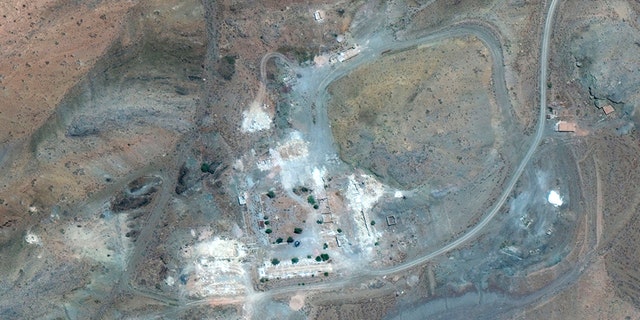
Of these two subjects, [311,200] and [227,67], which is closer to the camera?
[311,200]

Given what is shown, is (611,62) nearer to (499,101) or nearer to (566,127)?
(566,127)

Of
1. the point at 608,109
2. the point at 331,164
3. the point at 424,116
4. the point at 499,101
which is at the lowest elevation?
the point at 608,109

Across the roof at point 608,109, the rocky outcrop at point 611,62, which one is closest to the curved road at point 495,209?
the rocky outcrop at point 611,62

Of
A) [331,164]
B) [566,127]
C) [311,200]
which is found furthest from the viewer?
[331,164]

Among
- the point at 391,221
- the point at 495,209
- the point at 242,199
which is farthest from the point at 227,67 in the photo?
the point at 495,209

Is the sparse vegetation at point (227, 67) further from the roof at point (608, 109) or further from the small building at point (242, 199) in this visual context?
the roof at point (608, 109)

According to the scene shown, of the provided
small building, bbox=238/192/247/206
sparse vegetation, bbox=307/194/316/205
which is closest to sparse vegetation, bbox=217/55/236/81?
small building, bbox=238/192/247/206
